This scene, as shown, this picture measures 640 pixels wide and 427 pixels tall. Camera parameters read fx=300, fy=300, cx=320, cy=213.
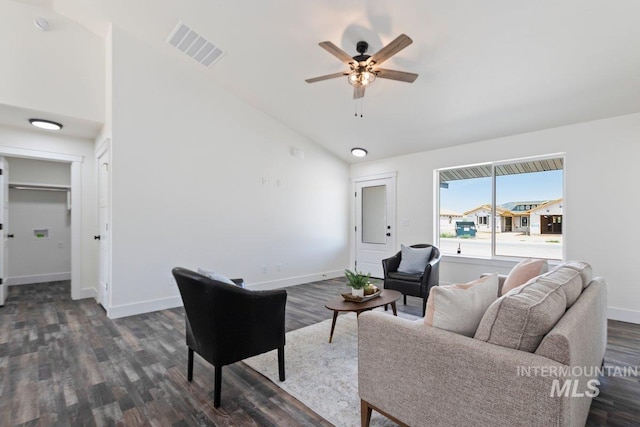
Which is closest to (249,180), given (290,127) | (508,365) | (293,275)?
(290,127)

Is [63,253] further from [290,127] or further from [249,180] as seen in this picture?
[290,127]

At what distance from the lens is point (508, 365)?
117cm

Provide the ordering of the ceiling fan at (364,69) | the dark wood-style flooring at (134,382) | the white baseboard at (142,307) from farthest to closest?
the white baseboard at (142,307), the ceiling fan at (364,69), the dark wood-style flooring at (134,382)

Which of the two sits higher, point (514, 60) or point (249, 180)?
point (514, 60)

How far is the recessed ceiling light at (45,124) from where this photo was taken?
3910 mm

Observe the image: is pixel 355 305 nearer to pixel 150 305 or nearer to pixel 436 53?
pixel 436 53

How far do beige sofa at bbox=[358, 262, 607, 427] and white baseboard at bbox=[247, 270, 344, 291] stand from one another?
3.59 metres

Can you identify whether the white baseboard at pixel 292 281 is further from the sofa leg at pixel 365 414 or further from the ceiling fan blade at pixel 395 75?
the ceiling fan blade at pixel 395 75

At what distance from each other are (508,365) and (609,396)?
177cm

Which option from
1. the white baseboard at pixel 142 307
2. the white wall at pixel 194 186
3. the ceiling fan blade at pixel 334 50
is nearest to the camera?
the ceiling fan blade at pixel 334 50

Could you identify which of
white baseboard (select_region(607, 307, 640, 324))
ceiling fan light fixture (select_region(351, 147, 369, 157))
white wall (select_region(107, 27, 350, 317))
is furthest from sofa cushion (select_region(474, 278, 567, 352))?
ceiling fan light fixture (select_region(351, 147, 369, 157))

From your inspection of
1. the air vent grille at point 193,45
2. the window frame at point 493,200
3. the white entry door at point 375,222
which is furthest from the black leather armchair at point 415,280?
the air vent grille at point 193,45

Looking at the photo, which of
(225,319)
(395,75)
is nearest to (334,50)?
(395,75)

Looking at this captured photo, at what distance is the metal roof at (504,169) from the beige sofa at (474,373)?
3.18m
